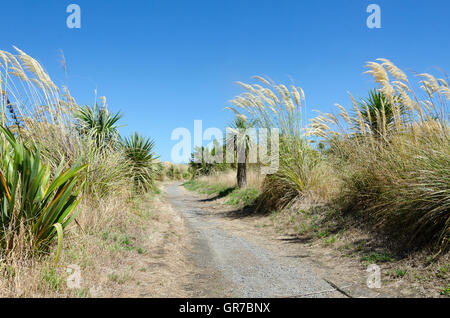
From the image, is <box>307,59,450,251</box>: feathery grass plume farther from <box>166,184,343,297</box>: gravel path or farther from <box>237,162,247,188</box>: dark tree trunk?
<box>237,162,247,188</box>: dark tree trunk

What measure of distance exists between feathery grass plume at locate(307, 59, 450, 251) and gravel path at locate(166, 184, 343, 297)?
1662 millimetres

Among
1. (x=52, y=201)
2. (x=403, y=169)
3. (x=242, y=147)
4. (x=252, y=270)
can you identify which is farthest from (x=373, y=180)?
(x=242, y=147)

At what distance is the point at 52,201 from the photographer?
3814 mm

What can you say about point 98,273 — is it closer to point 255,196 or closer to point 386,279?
point 386,279

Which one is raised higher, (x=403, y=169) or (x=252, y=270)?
(x=403, y=169)

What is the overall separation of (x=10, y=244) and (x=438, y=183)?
17.4ft

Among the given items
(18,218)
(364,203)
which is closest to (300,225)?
(364,203)

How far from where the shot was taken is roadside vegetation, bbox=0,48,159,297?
133 inches

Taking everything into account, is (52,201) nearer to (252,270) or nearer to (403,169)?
(252,270)

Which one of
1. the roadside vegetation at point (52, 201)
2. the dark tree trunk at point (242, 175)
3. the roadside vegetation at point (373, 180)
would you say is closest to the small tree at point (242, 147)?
the dark tree trunk at point (242, 175)

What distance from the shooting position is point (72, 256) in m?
4.02

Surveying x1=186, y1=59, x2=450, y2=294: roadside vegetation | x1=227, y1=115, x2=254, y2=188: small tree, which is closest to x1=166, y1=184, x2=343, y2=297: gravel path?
x1=186, y1=59, x2=450, y2=294: roadside vegetation

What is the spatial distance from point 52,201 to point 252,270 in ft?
9.44

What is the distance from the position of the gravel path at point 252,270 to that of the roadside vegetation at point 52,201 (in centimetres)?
141
